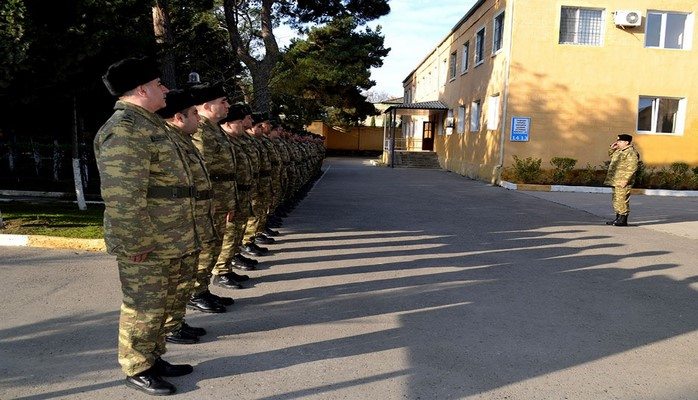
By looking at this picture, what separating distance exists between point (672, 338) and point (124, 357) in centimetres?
407

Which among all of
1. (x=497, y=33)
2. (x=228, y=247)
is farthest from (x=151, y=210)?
(x=497, y=33)

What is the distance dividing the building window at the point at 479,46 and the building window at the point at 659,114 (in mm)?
5977

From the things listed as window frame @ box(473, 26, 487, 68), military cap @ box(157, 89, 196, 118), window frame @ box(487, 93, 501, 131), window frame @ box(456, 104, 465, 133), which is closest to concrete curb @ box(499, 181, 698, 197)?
window frame @ box(487, 93, 501, 131)

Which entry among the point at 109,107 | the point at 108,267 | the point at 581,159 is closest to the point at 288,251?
the point at 108,267

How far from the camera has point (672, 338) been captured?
414 cm

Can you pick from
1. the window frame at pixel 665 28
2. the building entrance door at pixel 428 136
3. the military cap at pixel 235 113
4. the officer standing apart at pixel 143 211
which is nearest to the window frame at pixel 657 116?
the window frame at pixel 665 28

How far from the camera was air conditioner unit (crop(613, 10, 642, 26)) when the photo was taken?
15867 millimetres

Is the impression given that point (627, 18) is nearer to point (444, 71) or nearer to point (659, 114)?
point (659, 114)

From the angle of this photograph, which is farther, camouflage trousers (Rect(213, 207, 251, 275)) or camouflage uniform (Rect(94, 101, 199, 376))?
camouflage trousers (Rect(213, 207, 251, 275))

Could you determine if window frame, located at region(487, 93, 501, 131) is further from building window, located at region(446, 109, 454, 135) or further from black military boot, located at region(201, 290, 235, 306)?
black military boot, located at region(201, 290, 235, 306)

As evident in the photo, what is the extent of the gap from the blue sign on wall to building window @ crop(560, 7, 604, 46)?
279 cm

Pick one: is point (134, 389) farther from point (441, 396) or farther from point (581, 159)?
point (581, 159)

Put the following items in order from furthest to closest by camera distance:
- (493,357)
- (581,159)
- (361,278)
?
(581,159) < (361,278) < (493,357)

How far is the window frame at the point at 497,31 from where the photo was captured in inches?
703
